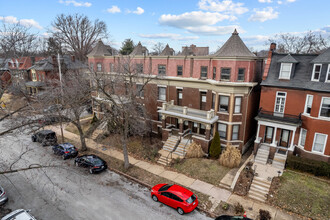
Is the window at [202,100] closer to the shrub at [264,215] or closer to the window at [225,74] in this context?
the window at [225,74]

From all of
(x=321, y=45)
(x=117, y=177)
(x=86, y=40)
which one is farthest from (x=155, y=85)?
(x=321, y=45)

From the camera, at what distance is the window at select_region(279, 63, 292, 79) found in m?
20.4

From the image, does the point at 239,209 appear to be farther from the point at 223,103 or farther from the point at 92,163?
the point at 92,163

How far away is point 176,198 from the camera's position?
1467 centimetres

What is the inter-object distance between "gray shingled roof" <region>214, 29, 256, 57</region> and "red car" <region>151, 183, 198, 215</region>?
13639 mm

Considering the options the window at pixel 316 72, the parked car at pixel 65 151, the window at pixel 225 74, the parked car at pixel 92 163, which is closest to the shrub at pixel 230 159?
the window at pixel 225 74

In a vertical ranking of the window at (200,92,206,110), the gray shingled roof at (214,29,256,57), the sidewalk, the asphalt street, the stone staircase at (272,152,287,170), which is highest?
the gray shingled roof at (214,29,256,57)

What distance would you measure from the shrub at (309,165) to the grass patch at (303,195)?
68 centimetres

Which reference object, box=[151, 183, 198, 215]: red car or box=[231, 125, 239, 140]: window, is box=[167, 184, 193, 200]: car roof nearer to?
box=[151, 183, 198, 215]: red car

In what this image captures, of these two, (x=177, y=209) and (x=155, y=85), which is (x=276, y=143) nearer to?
(x=177, y=209)

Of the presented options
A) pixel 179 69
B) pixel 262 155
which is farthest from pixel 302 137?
pixel 179 69

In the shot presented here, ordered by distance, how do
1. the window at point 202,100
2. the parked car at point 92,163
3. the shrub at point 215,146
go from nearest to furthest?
the parked car at point 92,163
the shrub at point 215,146
the window at point 202,100

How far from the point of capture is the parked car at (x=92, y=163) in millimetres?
19819

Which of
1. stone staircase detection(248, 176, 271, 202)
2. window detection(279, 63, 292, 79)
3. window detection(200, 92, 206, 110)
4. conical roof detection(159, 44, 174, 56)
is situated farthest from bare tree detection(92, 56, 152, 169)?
window detection(279, 63, 292, 79)
